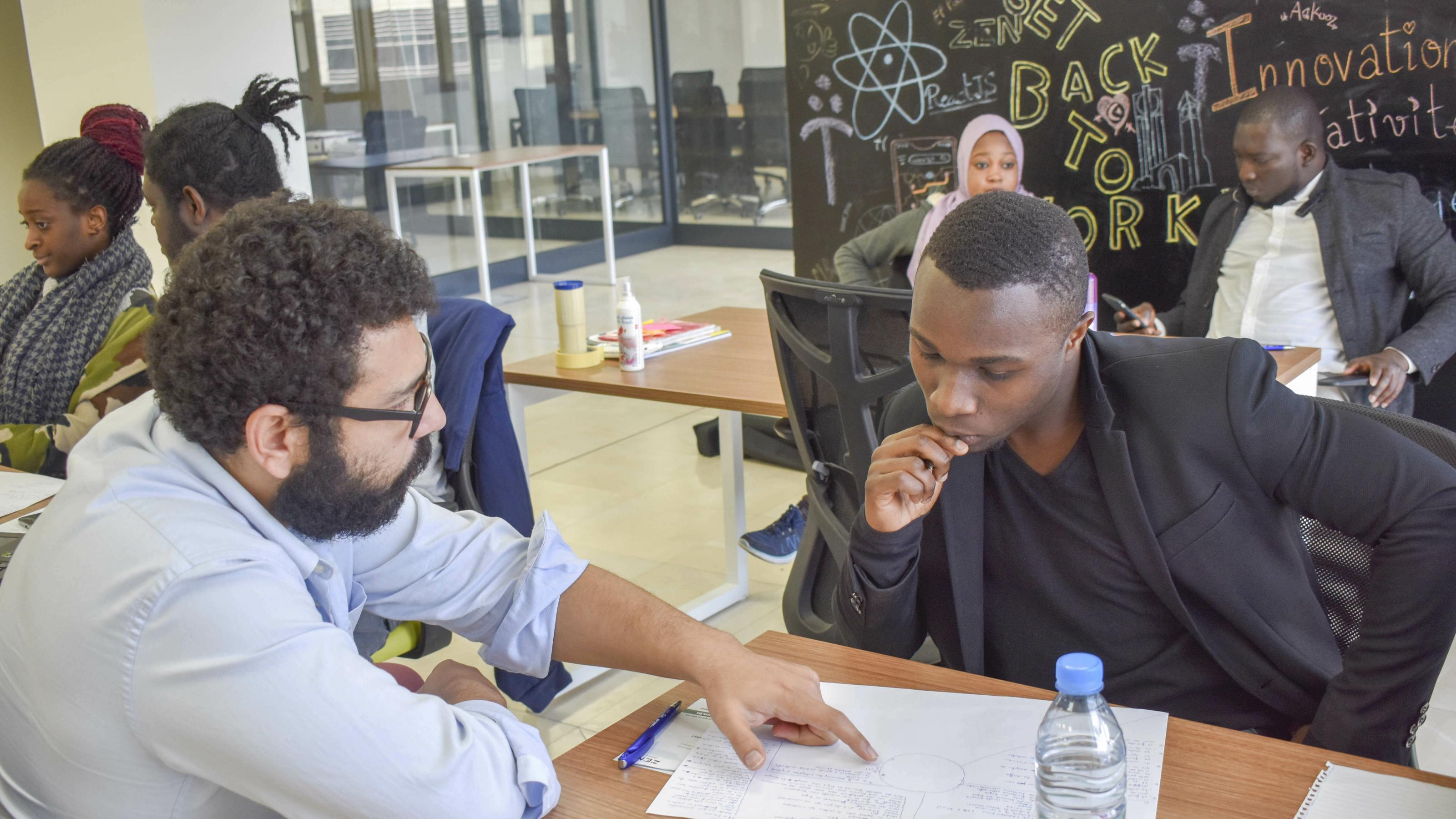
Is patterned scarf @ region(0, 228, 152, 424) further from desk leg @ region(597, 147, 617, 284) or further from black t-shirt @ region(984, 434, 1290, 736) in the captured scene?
desk leg @ region(597, 147, 617, 284)

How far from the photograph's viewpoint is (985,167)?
386cm

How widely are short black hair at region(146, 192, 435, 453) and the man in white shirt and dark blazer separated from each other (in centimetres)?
241

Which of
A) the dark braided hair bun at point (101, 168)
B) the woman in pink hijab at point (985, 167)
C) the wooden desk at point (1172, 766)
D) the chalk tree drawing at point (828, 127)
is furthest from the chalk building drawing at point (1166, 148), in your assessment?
the wooden desk at point (1172, 766)

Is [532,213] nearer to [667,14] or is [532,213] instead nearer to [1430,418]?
[667,14]

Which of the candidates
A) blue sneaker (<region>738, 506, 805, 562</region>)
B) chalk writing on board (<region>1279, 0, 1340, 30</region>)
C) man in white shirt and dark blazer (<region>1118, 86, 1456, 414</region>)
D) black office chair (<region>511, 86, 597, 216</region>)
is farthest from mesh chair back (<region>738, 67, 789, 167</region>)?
blue sneaker (<region>738, 506, 805, 562</region>)

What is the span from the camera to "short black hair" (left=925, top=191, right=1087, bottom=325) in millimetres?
1331

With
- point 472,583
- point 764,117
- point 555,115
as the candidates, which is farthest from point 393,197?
point 472,583

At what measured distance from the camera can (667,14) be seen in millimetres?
9664

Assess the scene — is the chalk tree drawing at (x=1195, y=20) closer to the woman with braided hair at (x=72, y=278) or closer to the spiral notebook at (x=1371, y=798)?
the woman with braided hair at (x=72, y=278)

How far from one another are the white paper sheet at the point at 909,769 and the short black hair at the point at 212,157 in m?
1.93

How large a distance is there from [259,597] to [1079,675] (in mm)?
671

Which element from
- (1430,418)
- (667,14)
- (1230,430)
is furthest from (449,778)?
(667,14)

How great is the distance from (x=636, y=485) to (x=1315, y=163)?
2508mm

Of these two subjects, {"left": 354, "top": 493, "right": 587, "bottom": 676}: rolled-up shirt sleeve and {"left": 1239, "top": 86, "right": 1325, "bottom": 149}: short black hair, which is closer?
{"left": 354, "top": 493, "right": 587, "bottom": 676}: rolled-up shirt sleeve
